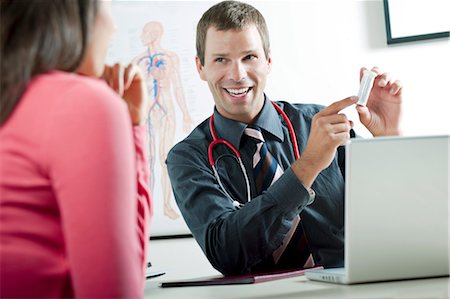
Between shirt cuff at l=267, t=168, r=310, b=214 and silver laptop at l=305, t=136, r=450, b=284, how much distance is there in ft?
1.24

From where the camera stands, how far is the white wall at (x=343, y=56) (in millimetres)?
3230

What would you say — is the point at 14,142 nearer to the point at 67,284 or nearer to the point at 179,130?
the point at 67,284

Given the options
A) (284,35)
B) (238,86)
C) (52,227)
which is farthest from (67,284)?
(284,35)

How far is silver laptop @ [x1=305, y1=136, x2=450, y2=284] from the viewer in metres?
1.34

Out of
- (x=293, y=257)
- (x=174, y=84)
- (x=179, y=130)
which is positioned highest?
(x=174, y=84)

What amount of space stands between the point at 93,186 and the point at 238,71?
1376mm

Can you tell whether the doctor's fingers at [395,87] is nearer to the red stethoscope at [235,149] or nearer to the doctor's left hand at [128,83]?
the red stethoscope at [235,149]

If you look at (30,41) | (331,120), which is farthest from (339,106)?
(30,41)

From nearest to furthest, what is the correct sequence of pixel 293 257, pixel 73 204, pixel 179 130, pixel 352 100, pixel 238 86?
pixel 73 204
pixel 352 100
pixel 293 257
pixel 238 86
pixel 179 130

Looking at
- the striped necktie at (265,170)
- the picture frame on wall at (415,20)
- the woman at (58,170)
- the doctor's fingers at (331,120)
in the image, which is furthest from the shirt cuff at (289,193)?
the picture frame on wall at (415,20)

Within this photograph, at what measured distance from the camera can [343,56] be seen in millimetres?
3254

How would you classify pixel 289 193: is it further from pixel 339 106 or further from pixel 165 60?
pixel 165 60

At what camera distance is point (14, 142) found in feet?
2.97

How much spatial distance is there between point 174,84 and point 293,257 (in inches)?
54.6
